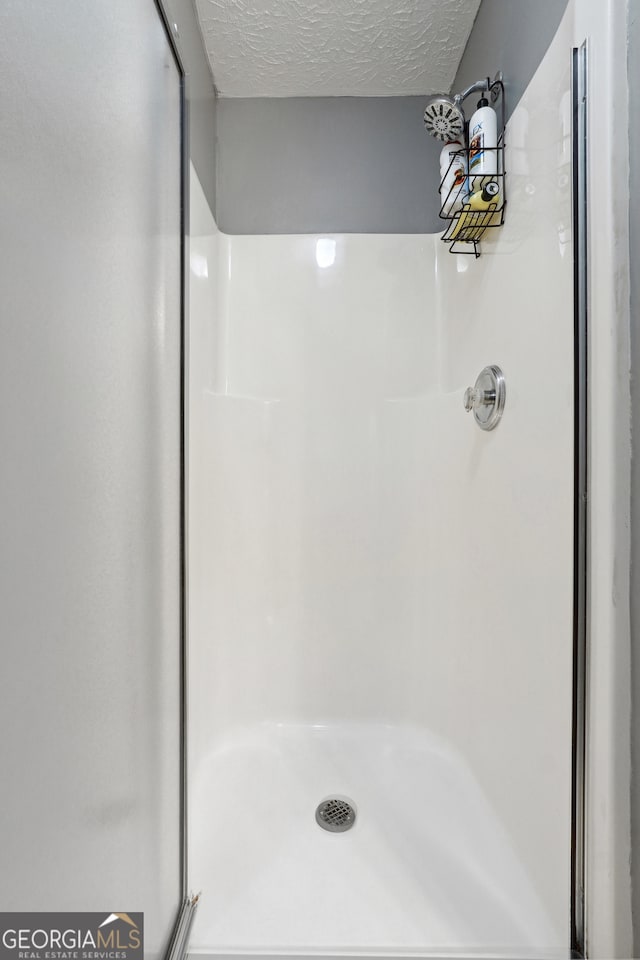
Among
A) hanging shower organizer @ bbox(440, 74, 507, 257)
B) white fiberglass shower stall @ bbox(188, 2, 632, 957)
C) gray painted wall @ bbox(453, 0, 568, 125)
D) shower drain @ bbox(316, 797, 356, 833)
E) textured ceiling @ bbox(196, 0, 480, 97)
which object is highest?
textured ceiling @ bbox(196, 0, 480, 97)

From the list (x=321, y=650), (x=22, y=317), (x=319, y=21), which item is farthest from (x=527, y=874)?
(x=319, y=21)

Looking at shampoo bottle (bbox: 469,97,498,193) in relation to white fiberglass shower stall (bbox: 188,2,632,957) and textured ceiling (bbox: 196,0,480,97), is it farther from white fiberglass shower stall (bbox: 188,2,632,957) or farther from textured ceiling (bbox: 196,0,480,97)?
textured ceiling (bbox: 196,0,480,97)

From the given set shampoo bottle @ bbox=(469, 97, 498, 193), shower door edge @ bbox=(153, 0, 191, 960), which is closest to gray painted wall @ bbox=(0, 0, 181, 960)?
shower door edge @ bbox=(153, 0, 191, 960)

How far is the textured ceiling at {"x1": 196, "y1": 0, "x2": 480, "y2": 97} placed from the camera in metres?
1.24

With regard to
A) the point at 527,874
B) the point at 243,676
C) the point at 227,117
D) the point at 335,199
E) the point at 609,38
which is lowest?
the point at 527,874

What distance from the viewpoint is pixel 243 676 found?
1536 mm

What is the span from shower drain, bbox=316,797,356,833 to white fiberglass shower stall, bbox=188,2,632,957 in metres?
0.02

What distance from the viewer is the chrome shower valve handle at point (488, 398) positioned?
1101mm

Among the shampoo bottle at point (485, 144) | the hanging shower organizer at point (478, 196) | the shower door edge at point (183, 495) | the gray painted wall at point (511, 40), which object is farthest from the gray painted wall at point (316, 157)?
the shower door edge at point (183, 495)

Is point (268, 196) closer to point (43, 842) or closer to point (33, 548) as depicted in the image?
point (33, 548)

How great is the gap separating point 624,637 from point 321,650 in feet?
3.37

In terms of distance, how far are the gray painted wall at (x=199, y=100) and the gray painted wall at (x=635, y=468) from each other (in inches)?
33.1

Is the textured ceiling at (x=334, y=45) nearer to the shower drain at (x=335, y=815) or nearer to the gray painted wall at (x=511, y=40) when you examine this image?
the gray painted wall at (x=511, y=40)

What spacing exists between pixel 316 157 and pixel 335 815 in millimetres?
1858
